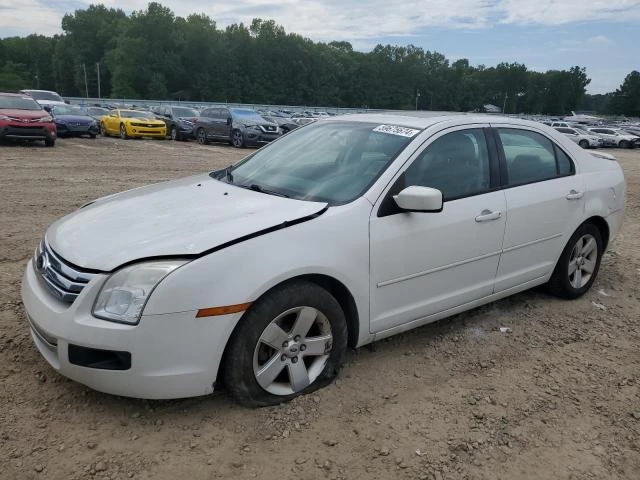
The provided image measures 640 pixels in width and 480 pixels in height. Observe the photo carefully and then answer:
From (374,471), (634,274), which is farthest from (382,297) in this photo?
(634,274)

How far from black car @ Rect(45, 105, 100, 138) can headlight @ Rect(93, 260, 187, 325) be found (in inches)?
805

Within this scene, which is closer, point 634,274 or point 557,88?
point 634,274

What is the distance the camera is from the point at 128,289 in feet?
8.52

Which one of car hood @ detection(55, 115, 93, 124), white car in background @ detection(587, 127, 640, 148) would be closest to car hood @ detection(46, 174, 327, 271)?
car hood @ detection(55, 115, 93, 124)

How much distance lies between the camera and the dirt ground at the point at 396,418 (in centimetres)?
256

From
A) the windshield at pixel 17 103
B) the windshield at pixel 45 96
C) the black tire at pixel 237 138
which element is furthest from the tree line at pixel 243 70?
the windshield at pixel 17 103

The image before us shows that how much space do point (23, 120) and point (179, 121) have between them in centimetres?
954

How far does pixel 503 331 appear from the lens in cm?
412

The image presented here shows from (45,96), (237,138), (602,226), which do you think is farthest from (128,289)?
(45,96)

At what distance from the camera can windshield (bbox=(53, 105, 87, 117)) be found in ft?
70.6

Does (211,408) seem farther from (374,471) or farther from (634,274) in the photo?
(634,274)

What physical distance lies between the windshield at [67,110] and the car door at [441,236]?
2093 cm

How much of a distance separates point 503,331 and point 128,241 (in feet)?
9.08

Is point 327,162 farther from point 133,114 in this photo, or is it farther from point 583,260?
point 133,114
